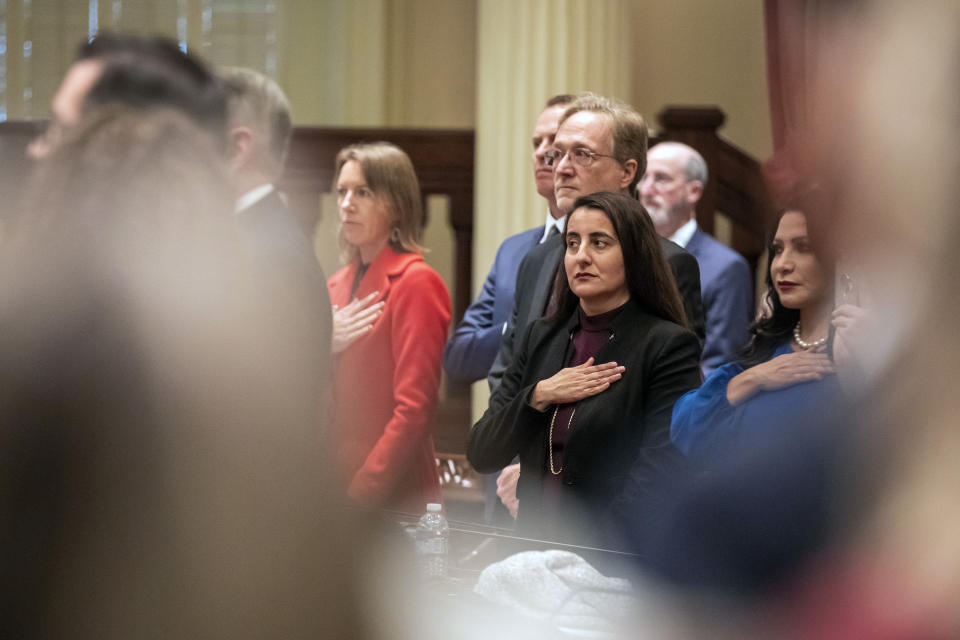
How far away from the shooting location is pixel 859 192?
58cm

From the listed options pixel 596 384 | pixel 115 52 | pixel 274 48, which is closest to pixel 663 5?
pixel 274 48

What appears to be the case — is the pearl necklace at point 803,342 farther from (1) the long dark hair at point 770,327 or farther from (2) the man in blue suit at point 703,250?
(2) the man in blue suit at point 703,250

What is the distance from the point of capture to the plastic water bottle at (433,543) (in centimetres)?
187

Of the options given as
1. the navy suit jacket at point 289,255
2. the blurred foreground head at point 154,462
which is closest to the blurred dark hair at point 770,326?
the navy suit jacket at point 289,255

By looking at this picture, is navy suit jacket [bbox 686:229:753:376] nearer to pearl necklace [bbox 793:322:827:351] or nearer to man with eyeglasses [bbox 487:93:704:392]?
man with eyeglasses [bbox 487:93:704:392]

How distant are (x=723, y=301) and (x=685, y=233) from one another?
1.53 feet

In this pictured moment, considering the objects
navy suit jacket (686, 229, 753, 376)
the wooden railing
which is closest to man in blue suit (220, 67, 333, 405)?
navy suit jacket (686, 229, 753, 376)

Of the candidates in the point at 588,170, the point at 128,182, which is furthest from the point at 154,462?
the point at 588,170

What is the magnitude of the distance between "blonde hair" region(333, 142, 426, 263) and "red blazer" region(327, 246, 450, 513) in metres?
0.12

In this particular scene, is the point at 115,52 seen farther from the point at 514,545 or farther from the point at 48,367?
the point at 514,545

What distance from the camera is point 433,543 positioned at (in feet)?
7.09

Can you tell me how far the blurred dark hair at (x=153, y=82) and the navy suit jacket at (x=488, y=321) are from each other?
214 centimetres

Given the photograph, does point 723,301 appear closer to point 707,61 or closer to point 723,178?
point 723,178

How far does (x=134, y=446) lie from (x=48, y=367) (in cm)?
10
